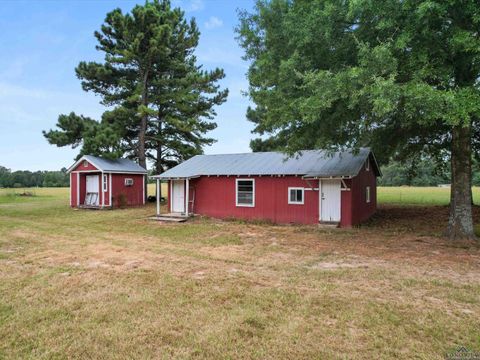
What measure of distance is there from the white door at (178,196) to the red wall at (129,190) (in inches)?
247

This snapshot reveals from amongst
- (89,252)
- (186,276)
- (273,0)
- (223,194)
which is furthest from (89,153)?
(186,276)

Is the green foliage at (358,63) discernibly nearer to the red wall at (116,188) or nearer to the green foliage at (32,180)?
the red wall at (116,188)

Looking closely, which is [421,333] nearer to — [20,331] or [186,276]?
[186,276]

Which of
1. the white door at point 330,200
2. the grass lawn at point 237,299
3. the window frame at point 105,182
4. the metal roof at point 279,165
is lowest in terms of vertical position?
the grass lawn at point 237,299

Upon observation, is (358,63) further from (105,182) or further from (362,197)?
(105,182)

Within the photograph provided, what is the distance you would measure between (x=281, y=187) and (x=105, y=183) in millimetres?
13158

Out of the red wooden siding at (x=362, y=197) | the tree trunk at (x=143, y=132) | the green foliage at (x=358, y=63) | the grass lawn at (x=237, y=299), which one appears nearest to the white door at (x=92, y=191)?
the tree trunk at (x=143, y=132)

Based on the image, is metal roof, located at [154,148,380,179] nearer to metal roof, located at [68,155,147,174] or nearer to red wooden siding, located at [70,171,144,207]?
metal roof, located at [68,155,147,174]

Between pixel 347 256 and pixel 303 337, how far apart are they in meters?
4.86

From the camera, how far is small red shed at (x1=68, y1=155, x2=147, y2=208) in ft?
71.3

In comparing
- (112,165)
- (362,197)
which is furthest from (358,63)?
(112,165)

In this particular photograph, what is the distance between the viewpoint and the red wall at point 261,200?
14430 millimetres

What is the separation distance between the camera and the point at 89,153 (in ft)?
74.1

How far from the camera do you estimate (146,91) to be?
999 inches
